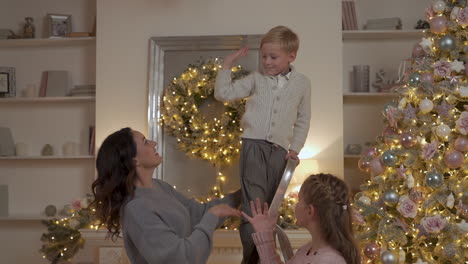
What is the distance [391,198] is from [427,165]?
28 centimetres

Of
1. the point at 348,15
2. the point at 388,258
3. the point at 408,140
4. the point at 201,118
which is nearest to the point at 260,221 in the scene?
Result: the point at 388,258

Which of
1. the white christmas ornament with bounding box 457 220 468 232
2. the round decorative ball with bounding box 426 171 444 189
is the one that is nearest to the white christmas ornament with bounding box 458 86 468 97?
the round decorative ball with bounding box 426 171 444 189

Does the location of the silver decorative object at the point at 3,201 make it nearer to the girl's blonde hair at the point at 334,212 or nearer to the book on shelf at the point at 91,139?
the book on shelf at the point at 91,139

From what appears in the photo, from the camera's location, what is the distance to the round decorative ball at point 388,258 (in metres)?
3.84

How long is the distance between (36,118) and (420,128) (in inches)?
141

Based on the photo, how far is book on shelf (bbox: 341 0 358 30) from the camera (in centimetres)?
575

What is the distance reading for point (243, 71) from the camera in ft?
17.8

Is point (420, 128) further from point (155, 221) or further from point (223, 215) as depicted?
point (155, 221)

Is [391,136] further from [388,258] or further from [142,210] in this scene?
[142,210]

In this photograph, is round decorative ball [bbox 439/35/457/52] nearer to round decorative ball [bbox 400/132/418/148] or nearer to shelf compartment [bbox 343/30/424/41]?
round decorative ball [bbox 400/132/418/148]

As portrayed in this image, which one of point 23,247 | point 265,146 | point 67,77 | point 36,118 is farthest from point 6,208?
point 265,146

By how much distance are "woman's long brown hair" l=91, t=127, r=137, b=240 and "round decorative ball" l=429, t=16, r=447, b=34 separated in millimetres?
2160

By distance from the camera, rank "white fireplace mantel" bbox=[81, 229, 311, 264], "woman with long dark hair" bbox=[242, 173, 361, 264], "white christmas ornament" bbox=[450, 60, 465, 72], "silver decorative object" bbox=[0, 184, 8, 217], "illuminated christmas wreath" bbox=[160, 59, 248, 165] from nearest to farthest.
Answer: "woman with long dark hair" bbox=[242, 173, 361, 264]
"white christmas ornament" bbox=[450, 60, 465, 72]
"white fireplace mantel" bbox=[81, 229, 311, 264]
"illuminated christmas wreath" bbox=[160, 59, 248, 165]
"silver decorative object" bbox=[0, 184, 8, 217]

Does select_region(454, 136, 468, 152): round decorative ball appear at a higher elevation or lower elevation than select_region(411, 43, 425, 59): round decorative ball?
lower
